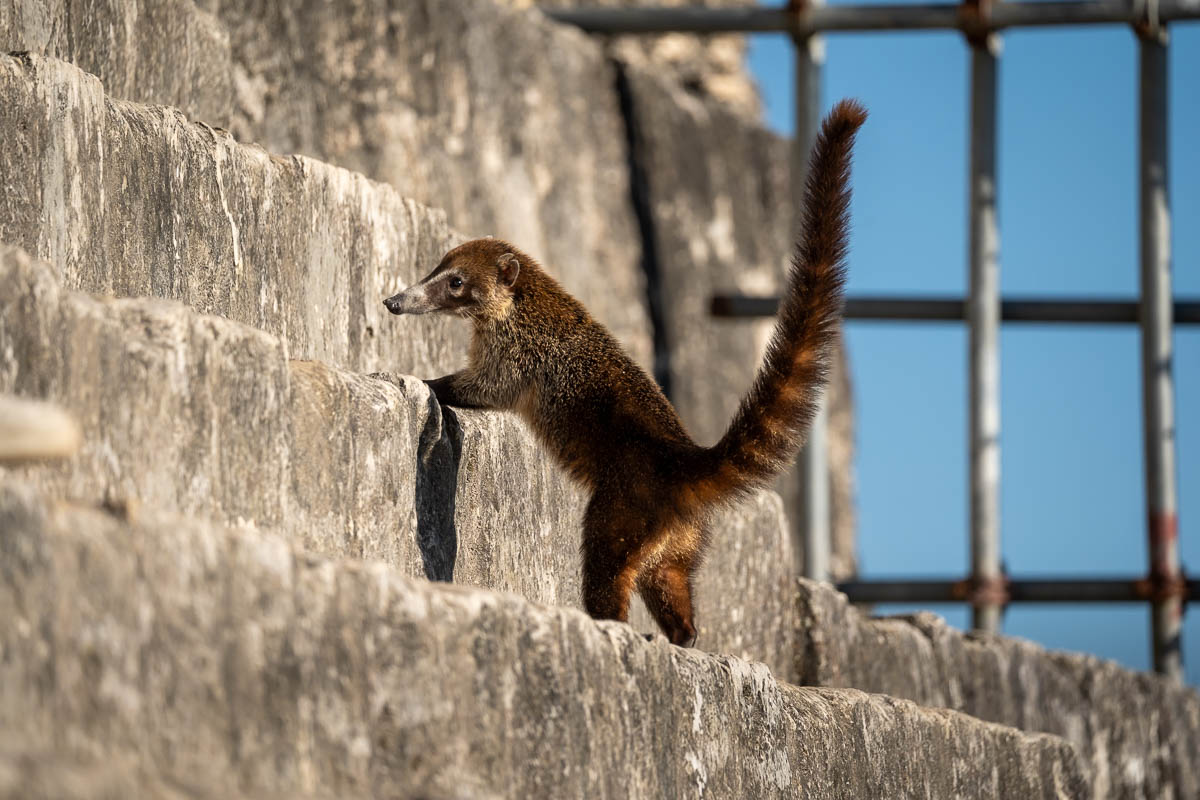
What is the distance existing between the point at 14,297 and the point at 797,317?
8.08ft

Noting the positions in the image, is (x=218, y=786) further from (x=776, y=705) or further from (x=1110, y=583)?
(x=1110, y=583)

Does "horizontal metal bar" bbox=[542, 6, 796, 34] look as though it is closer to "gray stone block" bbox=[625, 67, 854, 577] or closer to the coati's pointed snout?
"gray stone block" bbox=[625, 67, 854, 577]

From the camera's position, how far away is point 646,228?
12.8m

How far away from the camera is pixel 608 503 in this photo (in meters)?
5.37

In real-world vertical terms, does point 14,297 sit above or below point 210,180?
below

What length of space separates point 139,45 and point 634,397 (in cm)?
237

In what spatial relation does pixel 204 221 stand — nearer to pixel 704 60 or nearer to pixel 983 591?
pixel 983 591

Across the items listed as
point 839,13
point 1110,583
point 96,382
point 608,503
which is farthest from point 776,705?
point 839,13

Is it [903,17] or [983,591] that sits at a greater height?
[903,17]

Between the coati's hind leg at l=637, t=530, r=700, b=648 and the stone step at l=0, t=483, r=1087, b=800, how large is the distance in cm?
76

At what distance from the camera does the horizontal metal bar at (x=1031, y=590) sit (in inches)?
387

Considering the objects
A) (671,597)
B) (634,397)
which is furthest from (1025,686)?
(634,397)

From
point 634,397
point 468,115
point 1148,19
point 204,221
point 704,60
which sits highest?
point 704,60

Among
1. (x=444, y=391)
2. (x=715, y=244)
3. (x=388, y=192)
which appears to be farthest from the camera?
(x=715, y=244)
